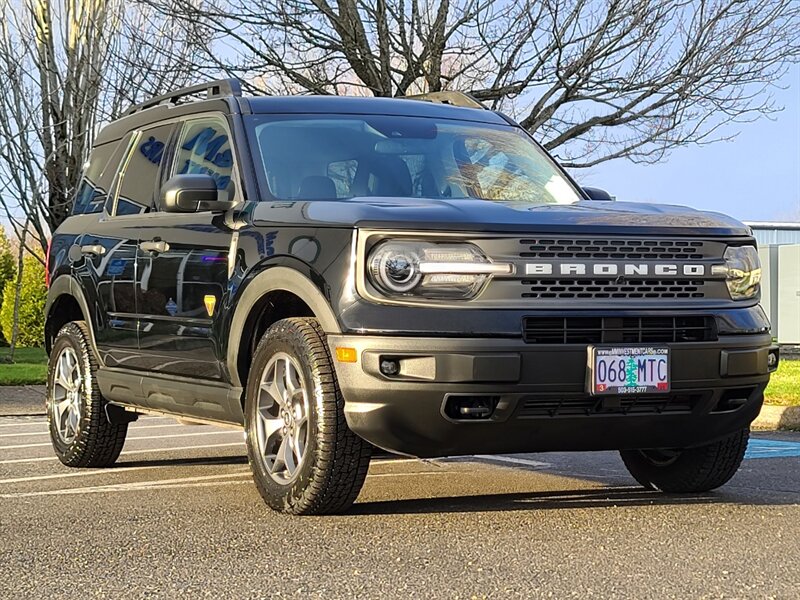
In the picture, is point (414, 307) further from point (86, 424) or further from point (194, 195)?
point (86, 424)

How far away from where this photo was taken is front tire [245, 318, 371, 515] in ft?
18.4

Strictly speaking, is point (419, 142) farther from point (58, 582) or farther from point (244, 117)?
point (58, 582)

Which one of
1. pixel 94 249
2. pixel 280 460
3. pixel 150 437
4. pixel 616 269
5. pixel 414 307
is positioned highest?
pixel 94 249

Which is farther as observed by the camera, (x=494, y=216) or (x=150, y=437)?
(x=150, y=437)

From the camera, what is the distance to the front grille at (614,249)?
555 centimetres

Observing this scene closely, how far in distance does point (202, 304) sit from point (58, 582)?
2.22m

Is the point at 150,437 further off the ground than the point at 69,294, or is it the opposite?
the point at 69,294

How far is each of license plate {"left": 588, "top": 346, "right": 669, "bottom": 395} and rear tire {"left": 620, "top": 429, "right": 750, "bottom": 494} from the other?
37.3 inches

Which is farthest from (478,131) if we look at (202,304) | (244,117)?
(202,304)

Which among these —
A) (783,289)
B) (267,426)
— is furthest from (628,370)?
(783,289)

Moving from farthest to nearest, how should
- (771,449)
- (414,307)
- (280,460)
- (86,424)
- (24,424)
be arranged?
(24,424)
(771,449)
(86,424)
(280,460)
(414,307)

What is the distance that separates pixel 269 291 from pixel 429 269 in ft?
2.90

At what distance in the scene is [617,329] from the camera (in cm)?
559

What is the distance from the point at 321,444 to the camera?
220 inches
